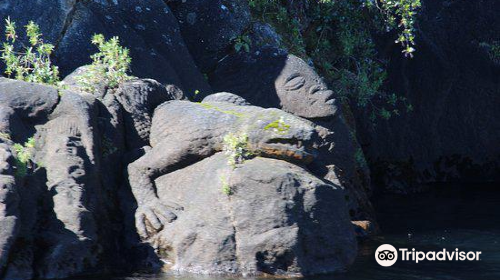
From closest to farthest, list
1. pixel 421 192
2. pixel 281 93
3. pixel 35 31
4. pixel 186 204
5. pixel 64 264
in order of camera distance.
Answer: pixel 64 264 → pixel 186 204 → pixel 35 31 → pixel 281 93 → pixel 421 192

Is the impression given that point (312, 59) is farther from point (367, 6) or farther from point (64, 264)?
point (64, 264)

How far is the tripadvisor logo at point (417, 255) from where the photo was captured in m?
10.0

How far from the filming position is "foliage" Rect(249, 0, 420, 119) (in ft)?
48.1

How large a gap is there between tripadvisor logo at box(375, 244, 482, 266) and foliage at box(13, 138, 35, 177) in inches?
172

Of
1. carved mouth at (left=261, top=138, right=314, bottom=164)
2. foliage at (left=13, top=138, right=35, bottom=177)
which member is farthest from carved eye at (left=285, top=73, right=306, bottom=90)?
foliage at (left=13, top=138, right=35, bottom=177)

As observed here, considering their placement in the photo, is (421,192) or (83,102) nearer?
(83,102)

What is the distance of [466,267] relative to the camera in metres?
9.57

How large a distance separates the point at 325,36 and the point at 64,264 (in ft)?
28.0

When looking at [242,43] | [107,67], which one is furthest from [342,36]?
[107,67]

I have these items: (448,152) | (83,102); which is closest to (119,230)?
(83,102)

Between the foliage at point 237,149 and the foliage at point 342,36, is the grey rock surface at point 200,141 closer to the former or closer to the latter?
the foliage at point 237,149

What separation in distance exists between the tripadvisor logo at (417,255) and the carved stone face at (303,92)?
2.61 m

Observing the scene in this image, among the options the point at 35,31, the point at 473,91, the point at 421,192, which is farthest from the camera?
the point at 473,91

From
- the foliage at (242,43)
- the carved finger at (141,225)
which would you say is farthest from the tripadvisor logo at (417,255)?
the foliage at (242,43)
